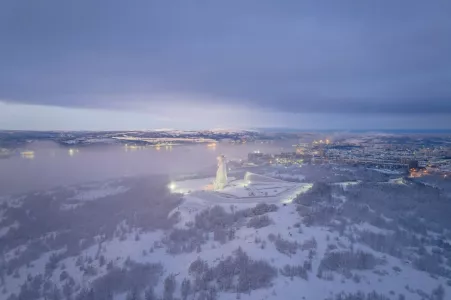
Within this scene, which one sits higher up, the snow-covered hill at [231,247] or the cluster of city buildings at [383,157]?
the cluster of city buildings at [383,157]

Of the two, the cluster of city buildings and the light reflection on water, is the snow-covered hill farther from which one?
the cluster of city buildings

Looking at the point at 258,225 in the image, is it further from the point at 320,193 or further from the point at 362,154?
the point at 362,154

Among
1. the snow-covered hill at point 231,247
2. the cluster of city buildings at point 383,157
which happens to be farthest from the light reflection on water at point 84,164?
the cluster of city buildings at point 383,157

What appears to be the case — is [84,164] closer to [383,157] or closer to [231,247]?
[231,247]

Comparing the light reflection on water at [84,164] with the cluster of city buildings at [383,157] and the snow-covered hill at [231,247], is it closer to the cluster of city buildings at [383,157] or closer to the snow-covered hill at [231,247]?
the snow-covered hill at [231,247]

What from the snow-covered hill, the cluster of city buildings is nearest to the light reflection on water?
the snow-covered hill

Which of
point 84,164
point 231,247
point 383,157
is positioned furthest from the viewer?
point 383,157

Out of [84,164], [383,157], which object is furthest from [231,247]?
[383,157]

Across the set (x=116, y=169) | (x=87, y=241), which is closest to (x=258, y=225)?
(x=87, y=241)
